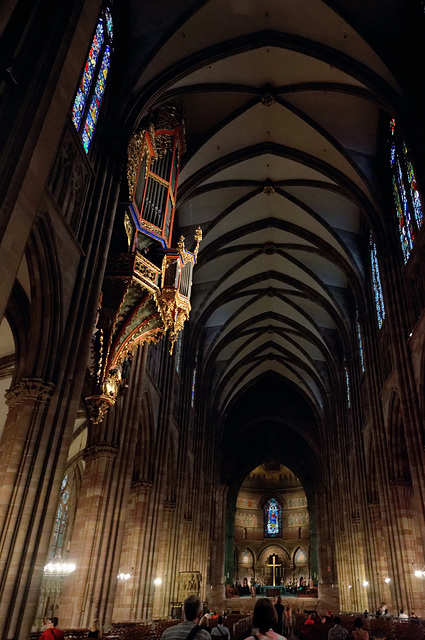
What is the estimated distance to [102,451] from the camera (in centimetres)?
1451

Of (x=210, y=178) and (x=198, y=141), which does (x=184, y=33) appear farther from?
(x=210, y=178)

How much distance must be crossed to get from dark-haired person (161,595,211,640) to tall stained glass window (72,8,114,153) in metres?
10.9

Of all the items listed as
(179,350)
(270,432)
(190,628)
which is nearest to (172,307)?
(190,628)

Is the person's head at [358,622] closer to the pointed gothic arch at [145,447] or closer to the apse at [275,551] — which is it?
the pointed gothic arch at [145,447]

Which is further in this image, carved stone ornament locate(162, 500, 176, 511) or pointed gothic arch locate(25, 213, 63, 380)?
carved stone ornament locate(162, 500, 176, 511)

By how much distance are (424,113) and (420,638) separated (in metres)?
12.8

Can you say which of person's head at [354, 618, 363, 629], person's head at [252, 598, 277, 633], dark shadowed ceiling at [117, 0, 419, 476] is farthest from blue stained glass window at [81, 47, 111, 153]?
A: person's head at [252, 598, 277, 633]

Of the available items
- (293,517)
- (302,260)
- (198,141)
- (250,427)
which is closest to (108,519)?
(198,141)

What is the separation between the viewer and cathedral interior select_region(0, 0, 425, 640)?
8.90 metres

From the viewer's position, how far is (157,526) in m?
18.4

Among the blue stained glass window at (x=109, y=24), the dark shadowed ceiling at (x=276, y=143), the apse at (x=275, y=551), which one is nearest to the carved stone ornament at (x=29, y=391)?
the dark shadowed ceiling at (x=276, y=143)

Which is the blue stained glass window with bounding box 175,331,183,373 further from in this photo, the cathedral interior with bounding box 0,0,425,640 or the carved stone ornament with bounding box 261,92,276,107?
the carved stone ornament with bounding box 261,92,276,107

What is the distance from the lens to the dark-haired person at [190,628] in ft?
10.3

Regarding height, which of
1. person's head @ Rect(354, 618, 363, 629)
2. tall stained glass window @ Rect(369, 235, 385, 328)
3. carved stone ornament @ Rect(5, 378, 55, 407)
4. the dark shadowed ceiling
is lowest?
person's head @ Rect(354, 618, 363, 629)
